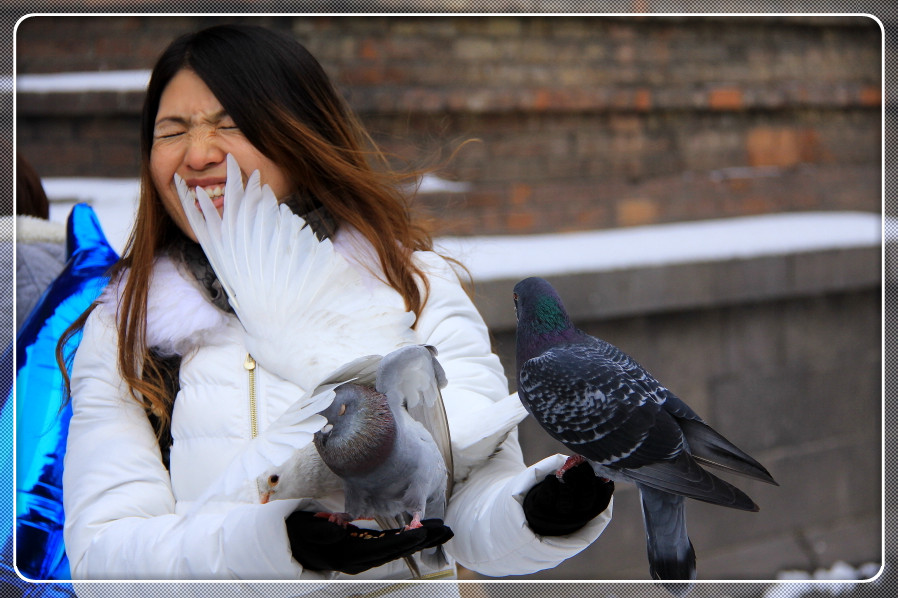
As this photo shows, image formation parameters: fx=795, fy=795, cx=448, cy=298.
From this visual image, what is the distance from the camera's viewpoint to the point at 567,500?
919mm

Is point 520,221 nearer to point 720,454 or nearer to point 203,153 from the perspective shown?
point 203,153

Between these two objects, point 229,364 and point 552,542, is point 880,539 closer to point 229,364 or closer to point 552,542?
point 552,542

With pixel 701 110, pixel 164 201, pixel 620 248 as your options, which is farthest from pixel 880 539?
pixel 701 110

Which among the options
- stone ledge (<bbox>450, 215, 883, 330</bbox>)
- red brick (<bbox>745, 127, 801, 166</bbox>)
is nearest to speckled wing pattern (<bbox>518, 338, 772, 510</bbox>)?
stone ledge (<bbox>450, 215, 883, 330</bbox>)

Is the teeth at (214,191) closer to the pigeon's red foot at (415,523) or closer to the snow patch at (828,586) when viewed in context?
the pigeon's red foot at (415,523)

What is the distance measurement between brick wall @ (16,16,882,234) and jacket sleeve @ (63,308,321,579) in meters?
0.76

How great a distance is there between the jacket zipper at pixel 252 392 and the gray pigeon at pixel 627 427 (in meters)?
0.39

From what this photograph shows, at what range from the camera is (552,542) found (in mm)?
968

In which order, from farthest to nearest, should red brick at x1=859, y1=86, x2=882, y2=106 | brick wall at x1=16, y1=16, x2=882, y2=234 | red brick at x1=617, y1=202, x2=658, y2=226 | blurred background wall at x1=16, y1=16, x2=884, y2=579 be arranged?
red brick at x1=617, y1=202, x2=658, y2=226, brick wall at x1=16, y1=16, x2=882, y2=234, blurred background wall at x1=16, y1=16, x2=884, y2=579, red brick at x1=859, y1=86, x2=882, y2=106

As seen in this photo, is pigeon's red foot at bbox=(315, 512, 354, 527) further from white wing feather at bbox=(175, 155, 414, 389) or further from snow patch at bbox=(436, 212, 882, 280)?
snow patch at bbox=(436, 212, 882, 280)

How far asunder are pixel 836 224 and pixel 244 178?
56.9 inches

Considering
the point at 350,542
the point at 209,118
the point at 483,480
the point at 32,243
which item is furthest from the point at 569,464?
the point at 32,243

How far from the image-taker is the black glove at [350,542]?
0.93m

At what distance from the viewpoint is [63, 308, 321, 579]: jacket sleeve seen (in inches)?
38.3
